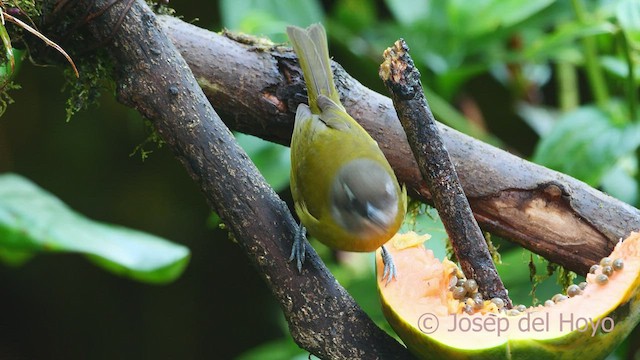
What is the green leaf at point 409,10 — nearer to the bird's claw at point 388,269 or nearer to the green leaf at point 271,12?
the green leaf at point 271,12

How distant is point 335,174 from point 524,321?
52cm

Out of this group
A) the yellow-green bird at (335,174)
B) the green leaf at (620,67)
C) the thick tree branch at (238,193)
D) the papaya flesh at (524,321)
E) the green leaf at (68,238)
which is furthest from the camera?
the green leaf at (620,67)

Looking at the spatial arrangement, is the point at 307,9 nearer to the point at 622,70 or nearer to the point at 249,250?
the point at 622,70

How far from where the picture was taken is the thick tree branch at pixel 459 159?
1.67m

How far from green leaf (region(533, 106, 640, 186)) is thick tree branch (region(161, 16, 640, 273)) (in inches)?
21.0

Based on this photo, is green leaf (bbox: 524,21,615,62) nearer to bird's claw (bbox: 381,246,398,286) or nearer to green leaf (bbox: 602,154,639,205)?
green leaf (bbox: 602,154,639,205)

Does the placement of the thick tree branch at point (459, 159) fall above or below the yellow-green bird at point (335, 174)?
above

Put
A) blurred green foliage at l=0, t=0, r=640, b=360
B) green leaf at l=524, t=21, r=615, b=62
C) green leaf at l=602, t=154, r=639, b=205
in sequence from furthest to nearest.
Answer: blurred green foliage at l=0, t=0, r=640, b=360
green leaf at l=602, t=154, r=639, b=205
green leaf at l=524, t=21, r=615, b=62

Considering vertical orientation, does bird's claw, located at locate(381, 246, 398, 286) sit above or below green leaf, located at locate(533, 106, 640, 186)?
below

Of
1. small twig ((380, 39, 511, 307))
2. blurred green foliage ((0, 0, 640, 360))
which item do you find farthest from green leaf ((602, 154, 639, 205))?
small twig ((380, 39, 511, 307))

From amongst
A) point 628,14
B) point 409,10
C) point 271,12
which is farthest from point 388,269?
point 409,10

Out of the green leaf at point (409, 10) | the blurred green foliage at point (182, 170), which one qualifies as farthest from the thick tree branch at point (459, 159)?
the green leaf at point (409, 10)

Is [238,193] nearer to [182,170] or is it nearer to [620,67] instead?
[620,67]

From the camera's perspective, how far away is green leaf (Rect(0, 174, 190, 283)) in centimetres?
218
